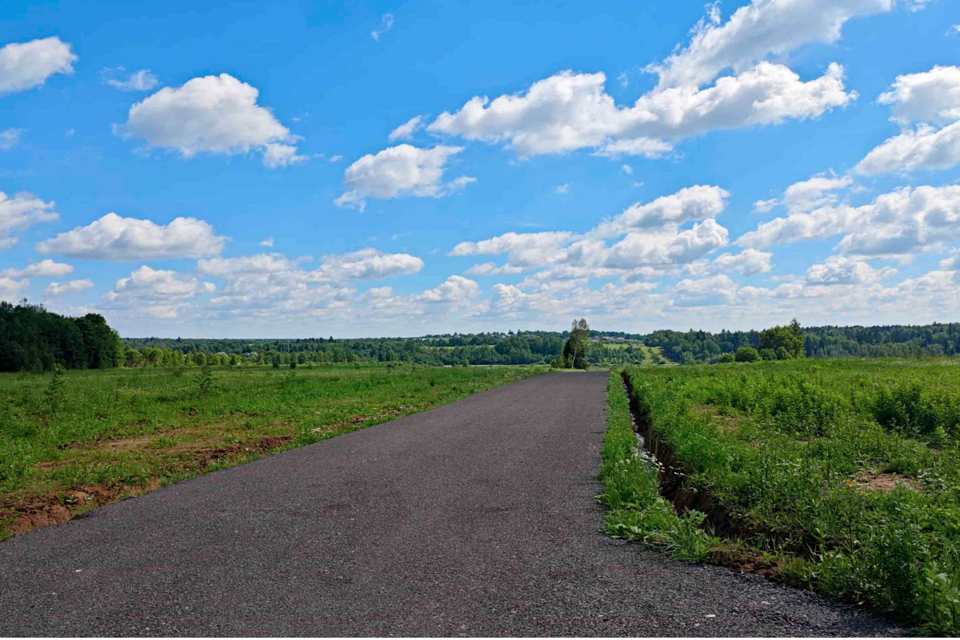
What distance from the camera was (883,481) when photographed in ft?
29.3

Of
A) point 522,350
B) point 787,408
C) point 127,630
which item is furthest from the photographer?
point 522,350

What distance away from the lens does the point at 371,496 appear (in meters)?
9.33

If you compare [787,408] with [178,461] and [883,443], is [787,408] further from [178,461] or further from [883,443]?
[178,461]

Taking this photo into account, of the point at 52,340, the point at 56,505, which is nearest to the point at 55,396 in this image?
the point at 56,505

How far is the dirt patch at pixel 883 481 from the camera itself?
8.43 meters

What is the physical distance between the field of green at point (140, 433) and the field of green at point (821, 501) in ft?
26.5

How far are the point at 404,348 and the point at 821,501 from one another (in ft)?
486

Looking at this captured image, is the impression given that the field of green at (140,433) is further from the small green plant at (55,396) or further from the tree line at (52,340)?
the tree line at (52,340)

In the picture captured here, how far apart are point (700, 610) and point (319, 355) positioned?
378 ft

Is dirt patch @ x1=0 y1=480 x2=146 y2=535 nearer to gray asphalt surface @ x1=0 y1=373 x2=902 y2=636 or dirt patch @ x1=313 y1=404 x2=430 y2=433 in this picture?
gray asphalt surface @ x1=0 y1=373 x2=902 y2=636

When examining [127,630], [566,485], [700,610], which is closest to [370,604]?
[127,630]

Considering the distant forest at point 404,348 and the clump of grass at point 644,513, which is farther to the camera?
the distant forest at point 404,348

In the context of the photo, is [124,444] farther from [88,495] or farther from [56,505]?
[56,505]

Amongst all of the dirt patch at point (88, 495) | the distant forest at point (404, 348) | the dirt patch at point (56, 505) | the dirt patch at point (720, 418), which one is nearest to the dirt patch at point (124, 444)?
the dirt patch at point (88, 495)
